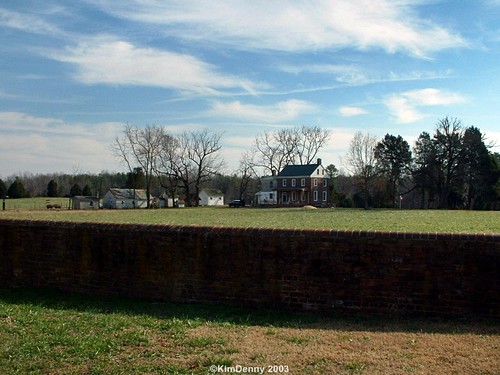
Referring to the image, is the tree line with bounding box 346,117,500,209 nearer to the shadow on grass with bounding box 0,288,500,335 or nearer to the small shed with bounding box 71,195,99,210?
the small shed with bounding box 71,195,99,210

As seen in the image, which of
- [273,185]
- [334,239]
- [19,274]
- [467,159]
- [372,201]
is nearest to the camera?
[334,239]

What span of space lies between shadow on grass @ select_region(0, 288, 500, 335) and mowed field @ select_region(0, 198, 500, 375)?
14 millimetres

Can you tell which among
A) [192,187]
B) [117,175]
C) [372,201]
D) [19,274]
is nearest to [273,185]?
[192,187]

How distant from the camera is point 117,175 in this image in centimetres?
12156

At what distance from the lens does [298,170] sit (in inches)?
3364

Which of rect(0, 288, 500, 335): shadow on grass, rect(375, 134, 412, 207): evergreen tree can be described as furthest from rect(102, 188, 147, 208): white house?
rect(0, 288, 500, 335): shadow on grass

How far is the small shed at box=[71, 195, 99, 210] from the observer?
2729 inches

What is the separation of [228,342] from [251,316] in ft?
4.20

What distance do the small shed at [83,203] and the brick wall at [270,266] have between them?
2446 inches

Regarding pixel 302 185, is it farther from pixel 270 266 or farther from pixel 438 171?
pixel 270 266

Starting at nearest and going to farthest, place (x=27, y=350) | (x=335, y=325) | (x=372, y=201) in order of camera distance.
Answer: (x=27, y=350) → (x=335, y=325) → (x=372, y=201)

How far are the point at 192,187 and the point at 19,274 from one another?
89.1m

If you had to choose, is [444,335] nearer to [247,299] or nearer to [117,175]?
[247,299]

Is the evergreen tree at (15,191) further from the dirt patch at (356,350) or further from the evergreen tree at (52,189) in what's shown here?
the dirt patch at (356,350)
